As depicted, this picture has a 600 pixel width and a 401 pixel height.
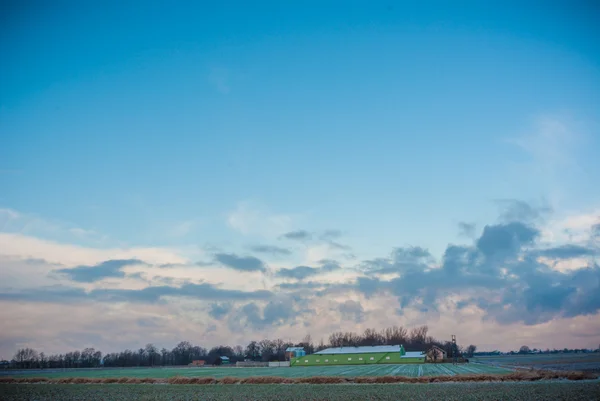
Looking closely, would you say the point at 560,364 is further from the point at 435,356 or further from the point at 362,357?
the point at 362,357

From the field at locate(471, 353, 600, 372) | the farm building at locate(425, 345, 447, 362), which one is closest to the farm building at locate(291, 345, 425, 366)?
the farm building at locate(425, 345, 447, 362)

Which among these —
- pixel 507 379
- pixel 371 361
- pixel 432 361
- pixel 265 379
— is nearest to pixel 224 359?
pixel 371 361

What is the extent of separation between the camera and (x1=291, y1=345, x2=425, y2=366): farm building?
4803 inches

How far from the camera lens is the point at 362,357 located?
125 meters

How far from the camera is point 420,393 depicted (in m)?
39.6

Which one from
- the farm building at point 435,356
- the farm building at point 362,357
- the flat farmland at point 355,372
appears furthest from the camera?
the farm building at point 362,357

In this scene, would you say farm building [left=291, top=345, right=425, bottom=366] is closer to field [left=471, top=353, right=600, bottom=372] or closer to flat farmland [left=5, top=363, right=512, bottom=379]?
flat farmland [left=5, top=363, right=512, bottom=379]

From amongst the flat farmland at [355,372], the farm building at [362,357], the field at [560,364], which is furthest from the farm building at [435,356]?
the flat farmland at [355,372]

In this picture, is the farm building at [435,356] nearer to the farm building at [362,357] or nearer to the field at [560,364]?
the farm building at [362,357]

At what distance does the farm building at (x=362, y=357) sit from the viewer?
122000 mm

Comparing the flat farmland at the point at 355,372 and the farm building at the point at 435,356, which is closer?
the flat farmland at the point at 355,372

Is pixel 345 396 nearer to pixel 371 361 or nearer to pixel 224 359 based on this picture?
pixel 371 361

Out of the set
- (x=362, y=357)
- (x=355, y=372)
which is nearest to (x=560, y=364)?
(x=355, y=372)

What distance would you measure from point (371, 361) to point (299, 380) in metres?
68.9
